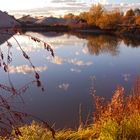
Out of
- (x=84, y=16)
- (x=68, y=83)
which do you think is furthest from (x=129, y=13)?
(x=68, y=83)

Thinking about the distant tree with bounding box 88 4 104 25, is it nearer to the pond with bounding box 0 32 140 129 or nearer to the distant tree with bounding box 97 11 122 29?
the distant tree with bounding box 97 11 122 29

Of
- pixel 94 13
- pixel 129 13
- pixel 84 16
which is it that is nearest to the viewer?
pixel 129 13

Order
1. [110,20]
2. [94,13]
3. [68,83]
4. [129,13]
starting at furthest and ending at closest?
[94,13], [129,13], [110,20], [68,83]

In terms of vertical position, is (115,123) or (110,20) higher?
(115,123)

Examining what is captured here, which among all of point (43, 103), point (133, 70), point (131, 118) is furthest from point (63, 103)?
point (133, 70)

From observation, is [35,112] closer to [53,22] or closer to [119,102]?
[119,102]

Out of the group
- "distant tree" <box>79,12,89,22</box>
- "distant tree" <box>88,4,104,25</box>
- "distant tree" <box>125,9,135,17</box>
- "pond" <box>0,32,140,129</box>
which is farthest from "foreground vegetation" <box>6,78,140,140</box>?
"distant tree" <box>79,12,89,22</box>

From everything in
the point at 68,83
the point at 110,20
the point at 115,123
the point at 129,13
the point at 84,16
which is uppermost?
the point at 115,123

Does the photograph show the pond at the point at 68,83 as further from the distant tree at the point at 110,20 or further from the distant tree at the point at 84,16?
the distant tree at the point at 84,16

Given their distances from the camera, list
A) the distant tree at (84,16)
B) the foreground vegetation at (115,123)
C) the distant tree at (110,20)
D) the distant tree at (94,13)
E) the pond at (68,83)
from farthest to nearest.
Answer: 1. the distant tree at (84,16)
2. the distant tree at (94,13)
3. the distant tree at (110,20)
4. the pond at (68,83)
5. the foreground vegetation at (115,123)

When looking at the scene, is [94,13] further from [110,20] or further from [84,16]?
[110,20]

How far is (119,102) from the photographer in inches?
242

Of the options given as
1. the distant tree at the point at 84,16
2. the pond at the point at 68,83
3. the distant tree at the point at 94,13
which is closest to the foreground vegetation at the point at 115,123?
the pond at the point at 68,83

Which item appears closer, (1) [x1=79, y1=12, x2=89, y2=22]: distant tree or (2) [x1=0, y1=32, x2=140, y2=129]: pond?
(2) [x1=0, y1=32, x2=140, y2=129]: pond
